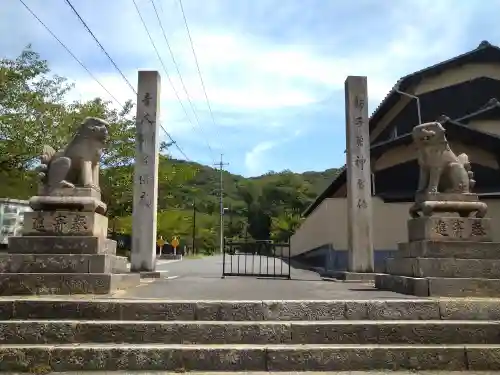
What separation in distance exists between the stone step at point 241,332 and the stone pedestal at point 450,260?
1379mm

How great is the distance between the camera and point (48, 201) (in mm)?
7016

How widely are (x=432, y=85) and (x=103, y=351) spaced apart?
67.7ft

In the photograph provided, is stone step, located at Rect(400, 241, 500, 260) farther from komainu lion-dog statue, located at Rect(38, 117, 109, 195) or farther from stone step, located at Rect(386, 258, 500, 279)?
komainu lion-dog statue, located at Rect(38, 117, 109, 195)

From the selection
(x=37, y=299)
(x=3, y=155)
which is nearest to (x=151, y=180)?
(x=37, y=299)

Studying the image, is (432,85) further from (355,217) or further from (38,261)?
(38,261)

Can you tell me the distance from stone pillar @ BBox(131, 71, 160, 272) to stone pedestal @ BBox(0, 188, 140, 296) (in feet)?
14.2

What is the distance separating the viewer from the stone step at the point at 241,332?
198 inches

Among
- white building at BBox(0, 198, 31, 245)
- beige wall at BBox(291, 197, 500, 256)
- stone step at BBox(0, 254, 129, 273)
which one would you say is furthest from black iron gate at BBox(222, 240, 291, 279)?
white building at BBox(0, 198, 31, 245)

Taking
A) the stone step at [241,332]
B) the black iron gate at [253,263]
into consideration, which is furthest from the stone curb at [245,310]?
the black iron gate at [253,263]

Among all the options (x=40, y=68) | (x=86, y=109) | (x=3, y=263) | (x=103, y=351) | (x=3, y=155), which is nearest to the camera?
(x=103, y=351)

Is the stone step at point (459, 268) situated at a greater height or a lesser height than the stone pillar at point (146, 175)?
lesser

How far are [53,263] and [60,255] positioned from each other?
5.9 inches

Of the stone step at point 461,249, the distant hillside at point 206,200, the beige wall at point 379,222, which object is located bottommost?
the stone step at point 461,249

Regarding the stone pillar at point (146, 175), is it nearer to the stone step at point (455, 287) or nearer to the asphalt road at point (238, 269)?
the asphalt road at point (238, 269)
